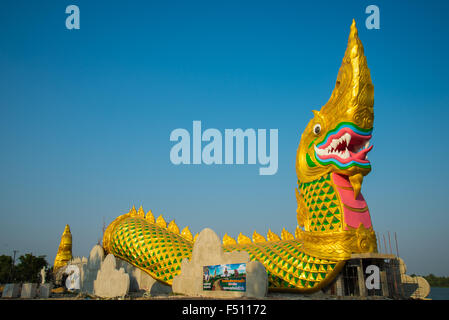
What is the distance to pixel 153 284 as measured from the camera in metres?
20.2

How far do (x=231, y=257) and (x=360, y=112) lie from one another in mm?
8868

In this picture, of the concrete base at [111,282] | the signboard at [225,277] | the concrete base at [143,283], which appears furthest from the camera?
the concrete base at [143,283]

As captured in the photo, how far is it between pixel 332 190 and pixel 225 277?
20.4ft

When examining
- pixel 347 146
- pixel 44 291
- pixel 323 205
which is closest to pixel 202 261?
pixel 323 205

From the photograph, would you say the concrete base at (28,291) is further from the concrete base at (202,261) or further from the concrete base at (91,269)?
the concrete base at (202,261)

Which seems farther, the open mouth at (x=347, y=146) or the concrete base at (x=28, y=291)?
the concrete base at (x=28, y=291)

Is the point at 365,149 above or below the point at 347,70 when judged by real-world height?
below

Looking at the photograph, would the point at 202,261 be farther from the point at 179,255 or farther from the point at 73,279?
the point at 73,279

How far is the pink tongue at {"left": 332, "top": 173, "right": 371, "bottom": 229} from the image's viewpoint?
14.9 m

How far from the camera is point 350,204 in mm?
15148

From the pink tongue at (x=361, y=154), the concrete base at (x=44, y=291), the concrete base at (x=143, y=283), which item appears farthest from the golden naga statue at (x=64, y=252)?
the pink tongue at (x=361, y=154)

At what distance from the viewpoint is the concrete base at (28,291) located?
784 inches
